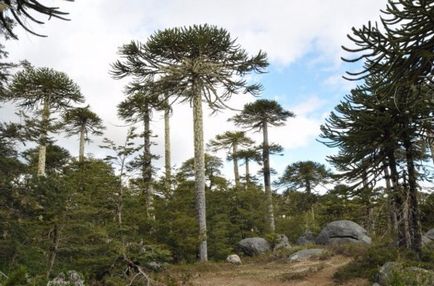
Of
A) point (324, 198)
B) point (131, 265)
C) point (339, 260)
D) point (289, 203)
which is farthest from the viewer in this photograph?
point (289, 203)

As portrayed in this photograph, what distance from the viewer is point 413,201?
11055mm

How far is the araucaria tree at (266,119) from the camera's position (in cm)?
2462

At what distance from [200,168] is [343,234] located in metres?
8.30

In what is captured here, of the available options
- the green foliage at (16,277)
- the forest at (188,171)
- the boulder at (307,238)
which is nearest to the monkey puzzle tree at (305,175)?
the forest at (188,171)

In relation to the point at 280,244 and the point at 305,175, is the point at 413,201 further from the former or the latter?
the point at 305,175

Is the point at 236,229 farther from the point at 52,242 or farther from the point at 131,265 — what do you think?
the point at 131,265

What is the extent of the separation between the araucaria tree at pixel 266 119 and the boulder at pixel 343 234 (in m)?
4.23

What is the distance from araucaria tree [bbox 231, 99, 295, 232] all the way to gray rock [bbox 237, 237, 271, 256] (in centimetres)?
277

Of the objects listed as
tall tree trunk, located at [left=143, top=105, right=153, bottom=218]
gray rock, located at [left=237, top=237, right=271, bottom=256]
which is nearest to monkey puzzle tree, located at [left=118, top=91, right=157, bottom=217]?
tall tree trunk, located at [left=143, top=105, right=153, bottom=218]

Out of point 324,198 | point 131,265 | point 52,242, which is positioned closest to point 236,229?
point 324,198

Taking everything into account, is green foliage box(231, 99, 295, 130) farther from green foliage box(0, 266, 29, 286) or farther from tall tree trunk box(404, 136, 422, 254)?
green foliage box(0, 266, 29, 286)

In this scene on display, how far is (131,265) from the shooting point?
6.11 m

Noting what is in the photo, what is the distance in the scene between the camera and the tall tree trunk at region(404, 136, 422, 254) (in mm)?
11023

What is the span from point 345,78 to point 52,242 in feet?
25.7
